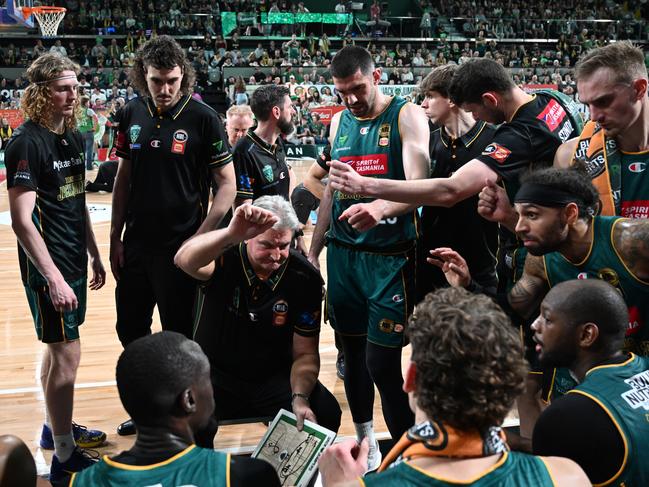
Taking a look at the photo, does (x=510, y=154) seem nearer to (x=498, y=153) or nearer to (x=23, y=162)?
(x=498, y=153)

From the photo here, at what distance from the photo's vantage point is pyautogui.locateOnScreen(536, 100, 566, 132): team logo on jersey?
3.78 m

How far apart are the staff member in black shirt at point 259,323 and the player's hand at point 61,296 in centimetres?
64

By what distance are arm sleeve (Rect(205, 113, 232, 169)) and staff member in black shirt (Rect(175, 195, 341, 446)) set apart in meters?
0.76

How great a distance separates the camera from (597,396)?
7.69ft

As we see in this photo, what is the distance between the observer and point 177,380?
2.11 m

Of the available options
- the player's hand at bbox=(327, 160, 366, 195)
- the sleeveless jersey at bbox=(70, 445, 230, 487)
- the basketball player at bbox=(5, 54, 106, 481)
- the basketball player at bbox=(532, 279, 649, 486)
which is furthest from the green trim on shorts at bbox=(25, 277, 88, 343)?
the basketball player at bbox=(532, 279, 649, 486)

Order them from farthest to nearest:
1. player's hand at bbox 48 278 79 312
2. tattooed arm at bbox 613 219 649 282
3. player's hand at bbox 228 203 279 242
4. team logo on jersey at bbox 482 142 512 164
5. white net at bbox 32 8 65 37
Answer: white net at bbox 32 8 65 37 → player's hand at bbox 48 278 79 312 → team logo on jersey at bbox 482 142 512 164 → player's hand at bbox 228 203 279 242 → tattooed arm at bbox 613 219 649 282

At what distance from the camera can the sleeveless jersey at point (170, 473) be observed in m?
1.98

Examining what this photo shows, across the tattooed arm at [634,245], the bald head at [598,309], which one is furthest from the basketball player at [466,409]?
the tattooed arm at [634,245]

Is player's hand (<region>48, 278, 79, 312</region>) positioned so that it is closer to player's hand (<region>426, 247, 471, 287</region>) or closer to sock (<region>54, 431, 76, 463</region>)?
sock (<region>54, 431, 76, 463</region>)

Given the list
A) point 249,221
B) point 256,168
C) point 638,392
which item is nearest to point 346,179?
point 249,221

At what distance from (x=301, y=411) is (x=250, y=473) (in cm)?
134

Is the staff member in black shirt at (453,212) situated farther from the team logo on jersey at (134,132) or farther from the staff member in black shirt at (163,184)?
the team logo on jersey at (134,132)

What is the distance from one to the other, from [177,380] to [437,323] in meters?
0.77
